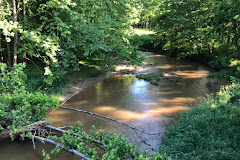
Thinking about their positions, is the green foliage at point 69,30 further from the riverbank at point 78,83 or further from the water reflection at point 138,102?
the water reflection at point 138,102

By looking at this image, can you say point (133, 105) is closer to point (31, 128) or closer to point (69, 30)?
point (69, 30)

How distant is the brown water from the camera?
8.17m

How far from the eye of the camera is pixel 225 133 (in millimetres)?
7535

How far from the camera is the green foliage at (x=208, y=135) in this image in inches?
251

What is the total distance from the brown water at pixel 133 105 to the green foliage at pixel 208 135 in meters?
1.04

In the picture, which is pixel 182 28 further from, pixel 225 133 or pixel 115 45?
pixel 225 133

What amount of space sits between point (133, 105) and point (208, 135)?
5438mm

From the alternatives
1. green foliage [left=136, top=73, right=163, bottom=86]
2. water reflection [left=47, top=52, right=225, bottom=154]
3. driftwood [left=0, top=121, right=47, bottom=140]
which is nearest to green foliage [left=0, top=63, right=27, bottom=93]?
driftwood [left=0, top=121, right=47, bottom=140]

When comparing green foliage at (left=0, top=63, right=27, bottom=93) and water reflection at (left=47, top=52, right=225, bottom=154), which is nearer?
green foliage at (left=0, top=63, right=27, bottom=93)

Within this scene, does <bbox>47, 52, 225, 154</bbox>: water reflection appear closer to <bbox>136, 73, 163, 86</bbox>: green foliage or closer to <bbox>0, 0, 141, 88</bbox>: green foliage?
<bbox>136, 73, 163, 86</bbox>: green foliage

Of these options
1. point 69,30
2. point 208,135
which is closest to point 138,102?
point 208,135

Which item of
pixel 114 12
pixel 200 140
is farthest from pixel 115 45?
pixel 200 140

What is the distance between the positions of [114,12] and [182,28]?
13.1m

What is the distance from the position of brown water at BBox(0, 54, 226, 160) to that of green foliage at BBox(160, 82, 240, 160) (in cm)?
104
